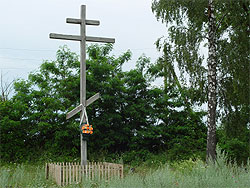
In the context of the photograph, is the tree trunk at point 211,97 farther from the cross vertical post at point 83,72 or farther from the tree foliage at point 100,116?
the cross vertical post at point 83,72

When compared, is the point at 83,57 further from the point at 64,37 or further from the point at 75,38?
the point at 64,37

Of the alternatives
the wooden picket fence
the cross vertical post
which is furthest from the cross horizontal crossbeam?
the wooden picket fence

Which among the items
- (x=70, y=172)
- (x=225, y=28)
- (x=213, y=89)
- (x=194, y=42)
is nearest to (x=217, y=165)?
(x=70, y=172)

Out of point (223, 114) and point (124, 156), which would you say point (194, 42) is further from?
point (124, 156)

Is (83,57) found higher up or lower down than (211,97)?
higher up

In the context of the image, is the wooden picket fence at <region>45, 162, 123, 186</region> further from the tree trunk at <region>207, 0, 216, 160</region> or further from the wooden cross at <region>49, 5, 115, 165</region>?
the tree trunk at <region>207, 0, 216, 160</region>

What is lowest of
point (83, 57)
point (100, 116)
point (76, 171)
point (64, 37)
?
point (76, 171)

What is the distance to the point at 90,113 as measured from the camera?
13648 millimetres

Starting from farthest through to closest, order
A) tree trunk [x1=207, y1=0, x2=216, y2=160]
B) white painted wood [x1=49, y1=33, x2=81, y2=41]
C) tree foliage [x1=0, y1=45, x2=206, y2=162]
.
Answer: tree foliage [x1=0, y1=45, x2=206, y2=162], tree trunk [x1=207, y1=0, x2=216, y2=160], white painted wood [x1=49, y1=33, x2=81, y2=41]

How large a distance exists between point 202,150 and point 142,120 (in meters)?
3.00

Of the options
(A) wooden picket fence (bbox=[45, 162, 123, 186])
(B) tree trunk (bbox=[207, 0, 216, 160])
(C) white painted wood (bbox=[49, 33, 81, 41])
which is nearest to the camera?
(A) wooden picket fence (bbox=[45, 162, 123, 186])

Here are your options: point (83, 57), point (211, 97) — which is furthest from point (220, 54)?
point (83, 57)

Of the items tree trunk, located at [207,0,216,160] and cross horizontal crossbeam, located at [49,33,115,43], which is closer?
cross horizontal crossbeam, located at [49,33,115,43]

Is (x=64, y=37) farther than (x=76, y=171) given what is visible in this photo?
Yes
